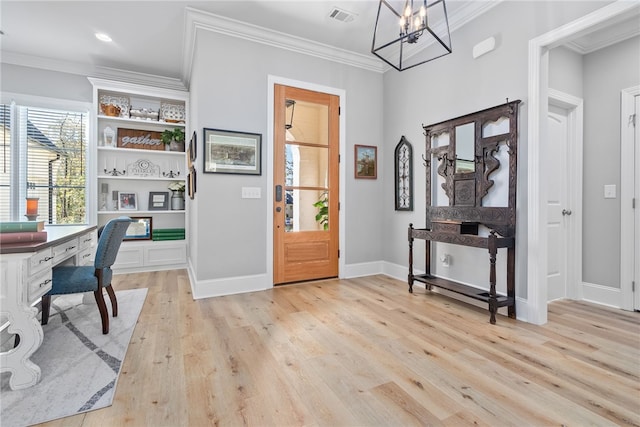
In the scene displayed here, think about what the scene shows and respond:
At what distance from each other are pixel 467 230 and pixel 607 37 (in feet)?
7.80

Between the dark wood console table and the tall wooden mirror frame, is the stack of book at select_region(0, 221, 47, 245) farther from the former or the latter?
the tall wooden mirror frame

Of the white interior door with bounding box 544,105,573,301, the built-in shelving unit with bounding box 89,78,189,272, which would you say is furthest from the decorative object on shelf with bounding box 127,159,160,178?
the white interior door with bounding box 544,105,573,301

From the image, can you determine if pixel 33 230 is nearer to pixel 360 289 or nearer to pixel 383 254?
pixel 360 289

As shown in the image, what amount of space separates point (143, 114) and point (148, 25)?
60.2 inches

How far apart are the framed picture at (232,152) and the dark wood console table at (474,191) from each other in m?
1.94

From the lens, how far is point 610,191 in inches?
123

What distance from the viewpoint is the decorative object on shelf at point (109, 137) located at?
14.7 feet

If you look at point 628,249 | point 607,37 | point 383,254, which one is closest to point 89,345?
point 383,254

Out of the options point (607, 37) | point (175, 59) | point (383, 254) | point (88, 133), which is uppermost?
point (175, 59)

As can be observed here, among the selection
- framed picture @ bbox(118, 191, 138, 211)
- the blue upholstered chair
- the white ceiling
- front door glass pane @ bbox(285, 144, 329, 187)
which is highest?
the white ceiling

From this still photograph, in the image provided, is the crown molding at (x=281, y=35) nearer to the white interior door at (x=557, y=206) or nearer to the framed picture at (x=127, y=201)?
the white interior door at (x=557, y=206)

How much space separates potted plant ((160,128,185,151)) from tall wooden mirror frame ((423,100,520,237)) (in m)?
3.59

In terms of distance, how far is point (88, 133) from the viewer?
14.4 ft

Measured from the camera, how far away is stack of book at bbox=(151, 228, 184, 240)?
15.2 ft
